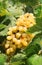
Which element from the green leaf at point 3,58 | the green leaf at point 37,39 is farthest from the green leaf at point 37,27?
the green leaf at point 3,58

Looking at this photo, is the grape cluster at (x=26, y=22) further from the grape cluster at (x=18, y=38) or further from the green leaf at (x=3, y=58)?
the green leaf at (x=3, y=58)

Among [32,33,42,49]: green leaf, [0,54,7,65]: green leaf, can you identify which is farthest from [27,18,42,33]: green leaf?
[0,54,7,65]: green leaf

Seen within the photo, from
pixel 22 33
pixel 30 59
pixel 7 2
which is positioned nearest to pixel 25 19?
pixel 22 33

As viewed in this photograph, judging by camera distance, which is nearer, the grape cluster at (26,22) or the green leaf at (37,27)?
the green leaf at (37,27)

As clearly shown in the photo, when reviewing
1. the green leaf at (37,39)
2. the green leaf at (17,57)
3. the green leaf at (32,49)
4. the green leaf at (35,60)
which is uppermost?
the green leaf at (37,39)

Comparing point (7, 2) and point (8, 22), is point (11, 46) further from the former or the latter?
point (7, 2)

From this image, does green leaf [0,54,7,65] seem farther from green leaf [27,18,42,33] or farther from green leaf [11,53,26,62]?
green leaf [27,18,42,33]

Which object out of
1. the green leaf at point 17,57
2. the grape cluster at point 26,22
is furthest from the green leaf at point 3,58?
the grape cluster at point 26,22

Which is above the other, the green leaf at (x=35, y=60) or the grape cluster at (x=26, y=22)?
the grape cluster at (x=26, y=22)

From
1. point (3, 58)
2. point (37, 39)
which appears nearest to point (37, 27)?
point (37, 39)
